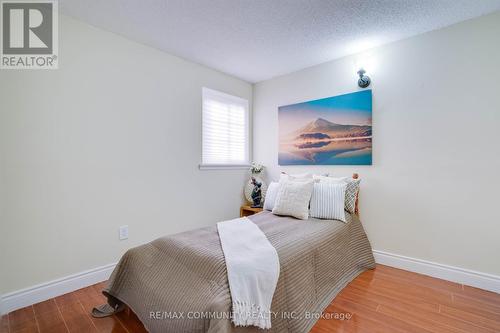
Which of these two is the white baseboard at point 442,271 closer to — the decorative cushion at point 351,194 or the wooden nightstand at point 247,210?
the decorative cushion at point 351,194

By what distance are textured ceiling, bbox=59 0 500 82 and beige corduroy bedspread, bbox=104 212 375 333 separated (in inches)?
73.0

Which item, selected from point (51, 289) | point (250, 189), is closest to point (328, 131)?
point (250, 189)

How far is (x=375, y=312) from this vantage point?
170 cm

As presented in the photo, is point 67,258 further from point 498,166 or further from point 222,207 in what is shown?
point 498,166

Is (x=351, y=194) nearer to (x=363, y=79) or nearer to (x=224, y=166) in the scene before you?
(x=363, y=79)

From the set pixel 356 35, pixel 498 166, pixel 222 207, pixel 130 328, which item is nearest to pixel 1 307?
pixel 130 328

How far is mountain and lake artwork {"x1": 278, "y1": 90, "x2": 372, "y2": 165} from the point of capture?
266cm

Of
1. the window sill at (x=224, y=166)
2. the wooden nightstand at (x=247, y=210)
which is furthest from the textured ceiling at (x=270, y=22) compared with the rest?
the wooden nightstand at (x=247, y=210)

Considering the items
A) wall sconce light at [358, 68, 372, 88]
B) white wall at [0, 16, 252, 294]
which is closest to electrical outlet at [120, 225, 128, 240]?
white wall at [0, 16, 252, 294]

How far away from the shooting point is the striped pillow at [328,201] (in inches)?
93.9

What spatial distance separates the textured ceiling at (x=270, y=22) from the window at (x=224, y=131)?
0.68 meters

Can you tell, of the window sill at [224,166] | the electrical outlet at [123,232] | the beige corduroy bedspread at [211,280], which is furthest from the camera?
the window sill at [224,166]

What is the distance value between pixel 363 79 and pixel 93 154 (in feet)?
9.53

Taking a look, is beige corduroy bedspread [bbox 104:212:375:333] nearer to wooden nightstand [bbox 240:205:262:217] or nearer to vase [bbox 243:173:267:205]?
wooden nightstand [bbox 240:205:262:217]
